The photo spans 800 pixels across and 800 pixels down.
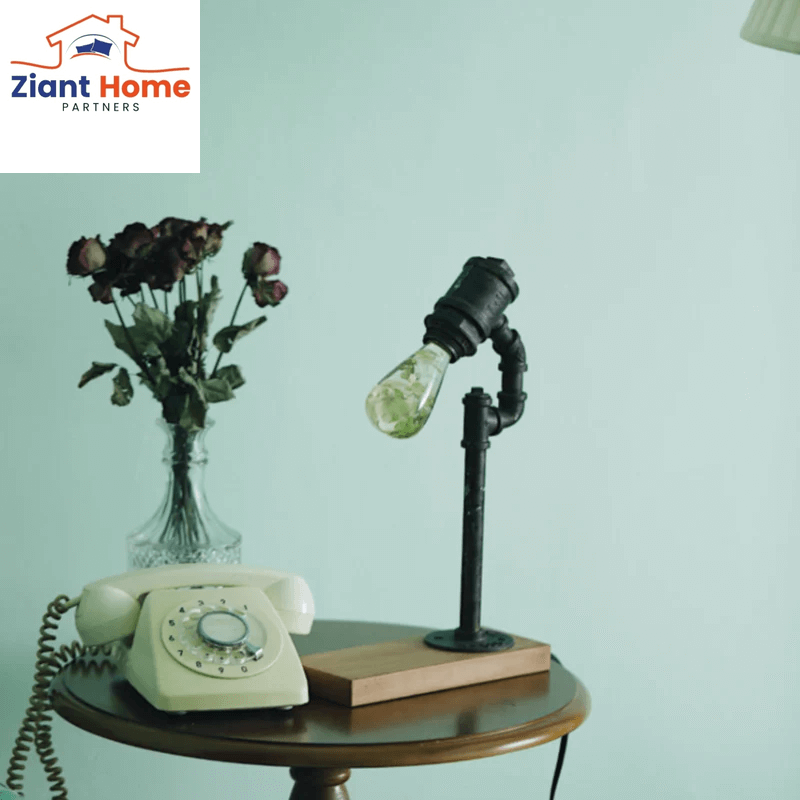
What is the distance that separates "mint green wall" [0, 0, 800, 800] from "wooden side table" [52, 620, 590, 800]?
52 centimetres

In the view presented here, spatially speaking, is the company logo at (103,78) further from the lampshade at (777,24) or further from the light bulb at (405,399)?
the lampshade at (777,24)

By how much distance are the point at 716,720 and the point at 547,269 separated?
79 centimetres

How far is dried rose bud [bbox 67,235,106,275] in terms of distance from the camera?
1.29 metres

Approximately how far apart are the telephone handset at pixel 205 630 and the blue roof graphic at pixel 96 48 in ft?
2.55

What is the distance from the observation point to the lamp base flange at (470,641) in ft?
3.81

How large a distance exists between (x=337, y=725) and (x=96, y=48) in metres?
1.03

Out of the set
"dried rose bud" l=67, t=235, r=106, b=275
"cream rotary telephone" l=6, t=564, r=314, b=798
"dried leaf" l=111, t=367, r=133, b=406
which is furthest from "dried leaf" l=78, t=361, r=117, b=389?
"cream rotary telephone" l=6, t=564, r=314, b=798

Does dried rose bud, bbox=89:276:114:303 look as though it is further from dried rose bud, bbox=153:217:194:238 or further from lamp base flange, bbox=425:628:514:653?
lamp base flange, bbox=425:628:514:653

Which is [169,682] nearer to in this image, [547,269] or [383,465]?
[383,465]

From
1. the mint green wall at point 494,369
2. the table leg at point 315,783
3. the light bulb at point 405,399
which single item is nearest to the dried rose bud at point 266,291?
the mint green wall at point 494,369

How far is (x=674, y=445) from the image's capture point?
71.8 inches

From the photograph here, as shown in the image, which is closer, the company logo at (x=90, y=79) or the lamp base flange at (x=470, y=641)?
the lamp base flange at (x=470, y=641)

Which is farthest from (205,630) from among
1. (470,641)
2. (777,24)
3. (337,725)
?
(777,24)

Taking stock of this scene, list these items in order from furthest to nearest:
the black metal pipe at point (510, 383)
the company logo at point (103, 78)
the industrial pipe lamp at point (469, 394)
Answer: the company logo at point (103, 78) < the black metal pipe at point (510, 383) < the industrial pipe lamp at point (469, 394)
